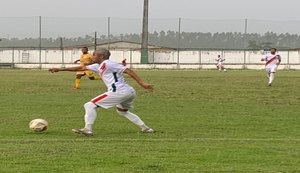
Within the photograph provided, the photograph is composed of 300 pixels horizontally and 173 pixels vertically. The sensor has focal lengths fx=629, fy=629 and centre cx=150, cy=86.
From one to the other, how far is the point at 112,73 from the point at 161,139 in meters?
1.54

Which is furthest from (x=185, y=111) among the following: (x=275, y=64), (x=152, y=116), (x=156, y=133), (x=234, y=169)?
(x=275, y=64)

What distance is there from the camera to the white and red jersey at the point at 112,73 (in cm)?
1131

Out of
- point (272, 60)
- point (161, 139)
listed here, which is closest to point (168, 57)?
point (272, 60)

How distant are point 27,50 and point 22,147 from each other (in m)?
63.4

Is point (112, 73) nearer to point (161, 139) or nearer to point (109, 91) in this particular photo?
point (109, 91)

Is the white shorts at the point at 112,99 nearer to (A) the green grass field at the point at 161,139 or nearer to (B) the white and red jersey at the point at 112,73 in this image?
(B) the white and red jersey at the point at 112,73

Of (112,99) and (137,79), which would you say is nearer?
(137,79)

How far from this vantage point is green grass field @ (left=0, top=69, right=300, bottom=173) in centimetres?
823

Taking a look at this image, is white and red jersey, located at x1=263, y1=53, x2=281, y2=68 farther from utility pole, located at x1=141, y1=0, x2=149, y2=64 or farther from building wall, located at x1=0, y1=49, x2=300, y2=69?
building wall, located at x1=0, y1=49, x2=300, y2=69

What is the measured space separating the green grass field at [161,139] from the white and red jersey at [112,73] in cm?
88

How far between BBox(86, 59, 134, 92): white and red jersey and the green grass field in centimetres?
88

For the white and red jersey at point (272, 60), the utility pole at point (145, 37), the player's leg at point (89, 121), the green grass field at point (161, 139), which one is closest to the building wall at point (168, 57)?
the utility pole at point (145, 37)

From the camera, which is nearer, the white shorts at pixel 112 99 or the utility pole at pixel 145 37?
the white shorts at pixel 112 99

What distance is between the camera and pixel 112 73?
1141 centimetres
